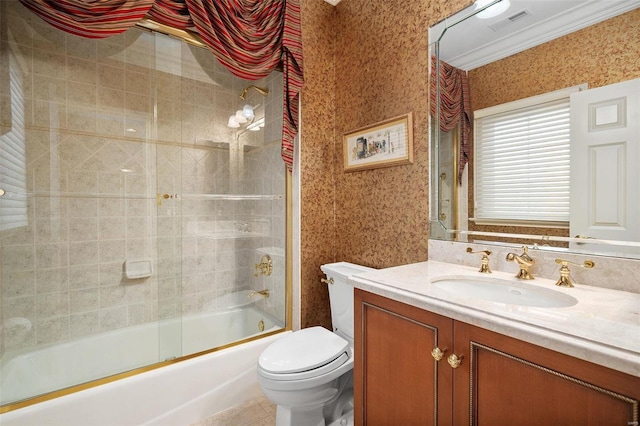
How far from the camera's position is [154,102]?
6.20ft

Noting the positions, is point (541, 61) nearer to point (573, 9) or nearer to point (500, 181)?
point (573, 9)

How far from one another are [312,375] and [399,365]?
19.7 inches

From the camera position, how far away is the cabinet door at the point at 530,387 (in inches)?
23.2

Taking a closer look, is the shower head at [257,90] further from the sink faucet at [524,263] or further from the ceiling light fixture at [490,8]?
the sink faucet at [524,263]

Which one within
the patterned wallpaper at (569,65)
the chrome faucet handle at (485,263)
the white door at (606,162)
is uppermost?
the patterned wallpaper at (569,65)

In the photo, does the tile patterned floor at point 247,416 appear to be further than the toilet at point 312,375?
Yes

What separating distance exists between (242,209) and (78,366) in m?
1.29

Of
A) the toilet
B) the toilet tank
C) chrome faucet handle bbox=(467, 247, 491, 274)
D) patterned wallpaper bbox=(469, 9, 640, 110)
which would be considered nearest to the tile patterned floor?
the toilet

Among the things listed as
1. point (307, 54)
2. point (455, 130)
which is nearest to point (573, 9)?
point (455, 130)

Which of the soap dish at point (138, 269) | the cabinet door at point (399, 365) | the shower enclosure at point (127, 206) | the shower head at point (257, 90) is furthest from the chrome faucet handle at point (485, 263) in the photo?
the soap dish at point (138, 269)

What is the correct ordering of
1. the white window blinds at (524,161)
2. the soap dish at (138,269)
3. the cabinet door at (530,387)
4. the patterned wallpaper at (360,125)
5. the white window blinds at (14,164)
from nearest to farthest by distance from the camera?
the cabinet door at (530,387) < the white window blinds at (524,161) < the white window blinds at (14,164) < the patterned wallpaper at (360,125) < the soap dish at (138,269)

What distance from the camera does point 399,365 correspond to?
99cm

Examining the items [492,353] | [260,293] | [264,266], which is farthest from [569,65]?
[260,293]

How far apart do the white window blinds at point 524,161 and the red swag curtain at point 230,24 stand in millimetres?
1160
